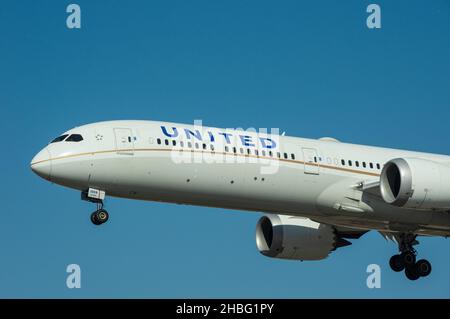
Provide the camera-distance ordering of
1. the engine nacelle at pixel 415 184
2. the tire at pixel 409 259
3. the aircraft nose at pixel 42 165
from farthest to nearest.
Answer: the tire at pixel 409 259, the engine nacelle at pixel 415 184, the aircraft nose at pixel 42 165

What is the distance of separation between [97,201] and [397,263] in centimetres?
1614

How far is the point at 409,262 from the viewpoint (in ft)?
182

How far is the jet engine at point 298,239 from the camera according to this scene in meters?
58.5

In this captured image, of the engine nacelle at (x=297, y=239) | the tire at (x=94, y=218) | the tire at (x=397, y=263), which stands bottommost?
the tire at (x=397, y=263)

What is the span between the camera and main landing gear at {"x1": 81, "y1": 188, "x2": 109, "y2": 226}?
47.9m

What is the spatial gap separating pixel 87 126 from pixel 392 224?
48.2ft

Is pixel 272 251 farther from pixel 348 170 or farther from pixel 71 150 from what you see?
pixel 71 150

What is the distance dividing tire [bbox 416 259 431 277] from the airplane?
1668 millimetres

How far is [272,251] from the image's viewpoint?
58.9 metres

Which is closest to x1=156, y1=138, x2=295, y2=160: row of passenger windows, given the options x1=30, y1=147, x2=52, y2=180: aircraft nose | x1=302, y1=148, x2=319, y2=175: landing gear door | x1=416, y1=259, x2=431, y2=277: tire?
x1=302, y1=148, x2=319, y2=175: landing gear door

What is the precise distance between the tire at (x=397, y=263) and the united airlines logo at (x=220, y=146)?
9.41 meters

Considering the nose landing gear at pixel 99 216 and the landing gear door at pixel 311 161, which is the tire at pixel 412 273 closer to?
the landing gear door at pixel 311 161

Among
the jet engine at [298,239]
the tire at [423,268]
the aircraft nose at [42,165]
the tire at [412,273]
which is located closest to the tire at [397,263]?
the tire at [412,273]

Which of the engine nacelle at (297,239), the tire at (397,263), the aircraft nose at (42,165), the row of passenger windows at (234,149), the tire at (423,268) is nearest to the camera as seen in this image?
the aircraft nose at (42,165)
